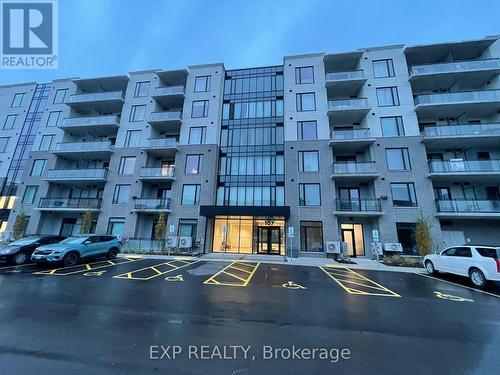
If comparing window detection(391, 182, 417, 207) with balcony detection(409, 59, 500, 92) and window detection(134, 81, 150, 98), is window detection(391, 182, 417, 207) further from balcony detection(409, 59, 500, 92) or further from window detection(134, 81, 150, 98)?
window detection(134, 81, 150, 98)

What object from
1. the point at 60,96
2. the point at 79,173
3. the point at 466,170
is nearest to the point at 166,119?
the point at 79,173

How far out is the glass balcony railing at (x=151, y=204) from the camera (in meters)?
21.1

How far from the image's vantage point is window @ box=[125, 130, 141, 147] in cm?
2369

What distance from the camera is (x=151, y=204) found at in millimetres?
21266

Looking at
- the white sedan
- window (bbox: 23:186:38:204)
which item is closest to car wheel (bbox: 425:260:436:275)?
the white sedan

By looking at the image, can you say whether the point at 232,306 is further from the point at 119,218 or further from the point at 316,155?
the point at 119,218

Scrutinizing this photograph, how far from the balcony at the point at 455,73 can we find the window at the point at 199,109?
2075 centimetres

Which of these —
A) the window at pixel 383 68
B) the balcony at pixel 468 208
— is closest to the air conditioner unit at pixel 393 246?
the balcony at pixel 468 208

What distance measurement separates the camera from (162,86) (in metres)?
25.9

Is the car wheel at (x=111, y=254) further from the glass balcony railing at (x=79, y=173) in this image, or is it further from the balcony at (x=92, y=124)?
the balcony at (x=92, y=124)

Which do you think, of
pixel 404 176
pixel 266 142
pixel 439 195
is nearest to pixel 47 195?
pixel 266 142

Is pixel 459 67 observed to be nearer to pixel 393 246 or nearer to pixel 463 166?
pixel 463 166

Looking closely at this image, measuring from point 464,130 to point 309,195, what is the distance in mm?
13852

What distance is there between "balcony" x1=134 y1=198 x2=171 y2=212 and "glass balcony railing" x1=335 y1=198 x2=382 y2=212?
1630 cm
